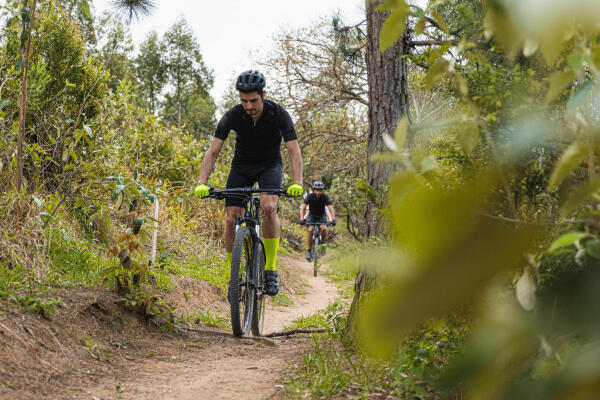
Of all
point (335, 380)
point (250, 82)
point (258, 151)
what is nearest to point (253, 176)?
point (258, 151)

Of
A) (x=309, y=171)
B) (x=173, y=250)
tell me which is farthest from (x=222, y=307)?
(x=309, y=171)

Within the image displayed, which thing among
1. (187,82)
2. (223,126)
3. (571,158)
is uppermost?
(187,82)

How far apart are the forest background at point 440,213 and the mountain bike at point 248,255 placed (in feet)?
1.93

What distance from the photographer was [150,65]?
3691 centimetres

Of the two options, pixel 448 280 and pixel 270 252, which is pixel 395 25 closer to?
pixel 448 280

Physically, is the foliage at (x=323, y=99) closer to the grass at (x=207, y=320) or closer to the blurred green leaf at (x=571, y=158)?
the grass at (x=207, y=320)

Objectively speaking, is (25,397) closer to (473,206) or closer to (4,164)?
(473,206)

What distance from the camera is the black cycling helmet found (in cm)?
409

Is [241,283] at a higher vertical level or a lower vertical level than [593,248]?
lower

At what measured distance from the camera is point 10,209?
148 inches

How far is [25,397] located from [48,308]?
81 centimetres

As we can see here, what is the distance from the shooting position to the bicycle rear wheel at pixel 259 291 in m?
4.32

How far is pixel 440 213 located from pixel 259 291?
426 centimetres

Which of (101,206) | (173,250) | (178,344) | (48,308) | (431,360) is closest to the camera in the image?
(431,360)
